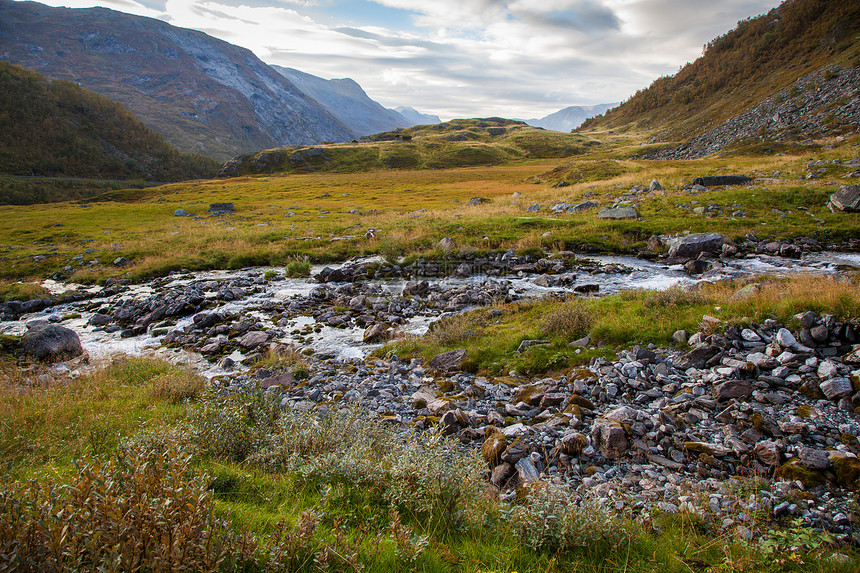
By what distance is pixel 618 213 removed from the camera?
26500mm

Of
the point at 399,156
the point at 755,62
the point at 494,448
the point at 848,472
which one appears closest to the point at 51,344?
the point at 494,448

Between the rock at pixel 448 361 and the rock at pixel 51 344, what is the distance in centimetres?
1314

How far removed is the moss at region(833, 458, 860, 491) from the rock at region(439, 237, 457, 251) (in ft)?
64.0

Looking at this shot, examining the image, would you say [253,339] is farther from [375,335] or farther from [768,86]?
[768,86]

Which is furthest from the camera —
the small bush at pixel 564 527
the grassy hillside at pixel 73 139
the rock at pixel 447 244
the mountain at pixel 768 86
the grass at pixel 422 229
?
the grassy hillside at pixel 73 139

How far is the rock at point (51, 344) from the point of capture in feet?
44.0

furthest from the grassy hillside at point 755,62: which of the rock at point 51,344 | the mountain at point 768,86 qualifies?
the rock at point 51,344

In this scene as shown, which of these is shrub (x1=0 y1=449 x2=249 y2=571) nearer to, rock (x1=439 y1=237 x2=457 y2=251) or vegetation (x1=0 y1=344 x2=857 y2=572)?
vegetation (x1=0 y1=344 x2=857 y2=572)

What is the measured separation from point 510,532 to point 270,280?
21.4 m

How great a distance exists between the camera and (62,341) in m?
13.9

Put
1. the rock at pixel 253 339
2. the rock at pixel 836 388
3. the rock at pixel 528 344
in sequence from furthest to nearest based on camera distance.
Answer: the rock at pixel 253 339 → the rock at pixel 528 344 → the rock at pixel 836 388

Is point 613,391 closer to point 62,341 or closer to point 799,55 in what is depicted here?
point 62,341

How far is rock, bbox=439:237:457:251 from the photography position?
78.8ft

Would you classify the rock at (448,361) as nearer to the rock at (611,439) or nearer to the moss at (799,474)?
the rock at (611,439)
